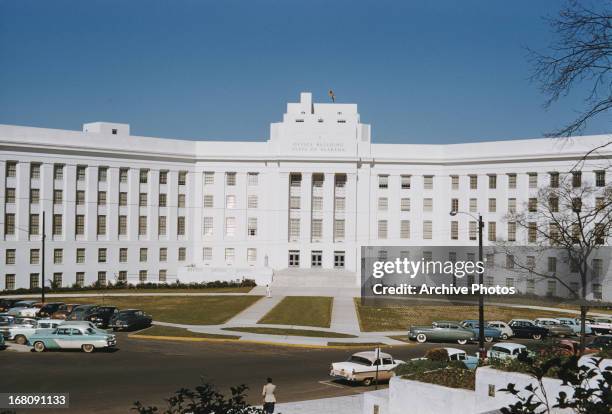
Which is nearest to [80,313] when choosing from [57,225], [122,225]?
[57,225]

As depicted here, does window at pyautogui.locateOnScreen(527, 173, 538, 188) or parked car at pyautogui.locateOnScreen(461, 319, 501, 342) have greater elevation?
window at pyautogui.locateOnScreen(527, 173, 538, 188)

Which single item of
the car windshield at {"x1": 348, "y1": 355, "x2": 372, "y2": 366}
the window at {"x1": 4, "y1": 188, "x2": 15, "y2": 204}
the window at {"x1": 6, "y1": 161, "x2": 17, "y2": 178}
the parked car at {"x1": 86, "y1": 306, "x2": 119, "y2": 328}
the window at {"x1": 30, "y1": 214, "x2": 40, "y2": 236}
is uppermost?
the window at {"x1": 6, "y1": 161, "x2": 17, "y2": 178}

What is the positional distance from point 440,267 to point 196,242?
28.3m

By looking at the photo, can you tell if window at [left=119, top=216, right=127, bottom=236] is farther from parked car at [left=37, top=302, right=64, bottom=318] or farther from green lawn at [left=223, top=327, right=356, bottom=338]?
green lawn at [left=223, top=327, right=356, bottom=338]

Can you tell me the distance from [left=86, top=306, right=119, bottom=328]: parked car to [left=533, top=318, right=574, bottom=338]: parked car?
28.7 m

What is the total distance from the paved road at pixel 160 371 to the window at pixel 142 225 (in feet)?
124

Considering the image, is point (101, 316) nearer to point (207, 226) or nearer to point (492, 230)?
point (207, 226)

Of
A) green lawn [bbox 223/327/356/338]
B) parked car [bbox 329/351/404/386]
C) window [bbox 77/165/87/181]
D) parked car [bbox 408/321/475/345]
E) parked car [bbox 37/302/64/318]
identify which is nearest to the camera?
parked car [bbox 329/351/404/386]

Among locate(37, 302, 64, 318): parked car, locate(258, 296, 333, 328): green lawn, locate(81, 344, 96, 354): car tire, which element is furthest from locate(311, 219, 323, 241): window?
locate(81, 344, 96, 354): car tire

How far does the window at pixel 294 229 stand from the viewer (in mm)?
77938

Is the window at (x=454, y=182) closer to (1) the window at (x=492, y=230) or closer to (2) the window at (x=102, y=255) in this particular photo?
(1) the window at (x=492, y=230)

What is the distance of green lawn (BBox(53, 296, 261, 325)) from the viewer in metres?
48.5

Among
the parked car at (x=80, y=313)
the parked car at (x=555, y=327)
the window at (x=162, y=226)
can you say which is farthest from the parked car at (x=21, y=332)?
the window at (x=162, y=226)

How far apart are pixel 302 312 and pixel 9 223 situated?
106ft
